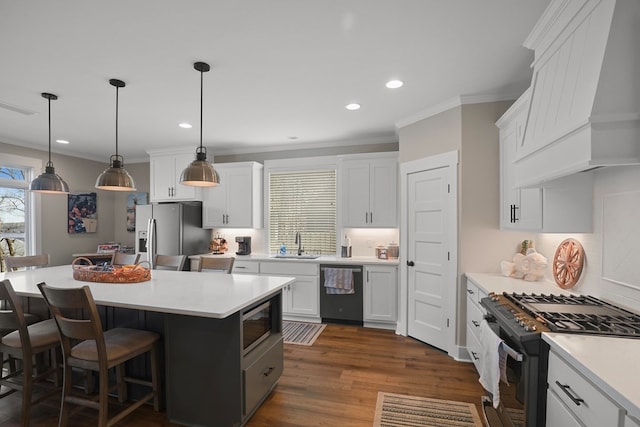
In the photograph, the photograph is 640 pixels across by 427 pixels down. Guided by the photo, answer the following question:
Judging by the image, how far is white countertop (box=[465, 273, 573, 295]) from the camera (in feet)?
7.74

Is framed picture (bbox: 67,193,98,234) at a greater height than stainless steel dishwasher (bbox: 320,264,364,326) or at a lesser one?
greater

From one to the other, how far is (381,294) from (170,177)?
391 centimetres

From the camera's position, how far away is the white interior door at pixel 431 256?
3.23 meters

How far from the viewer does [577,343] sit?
1327mm

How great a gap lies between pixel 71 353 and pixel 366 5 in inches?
109

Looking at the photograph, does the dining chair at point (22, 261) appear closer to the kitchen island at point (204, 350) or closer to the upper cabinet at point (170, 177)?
the kitchen island at point (204, 350)

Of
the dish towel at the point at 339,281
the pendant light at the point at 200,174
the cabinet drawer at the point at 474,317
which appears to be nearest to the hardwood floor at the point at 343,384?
the cabinet drawer at the point at 474,317

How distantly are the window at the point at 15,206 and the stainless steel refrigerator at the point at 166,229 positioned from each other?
1.64 m

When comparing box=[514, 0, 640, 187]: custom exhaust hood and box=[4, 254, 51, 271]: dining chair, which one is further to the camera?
box=[4, 254, 51, 271]: dining chair

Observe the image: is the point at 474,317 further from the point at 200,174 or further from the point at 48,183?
the point at 48,183

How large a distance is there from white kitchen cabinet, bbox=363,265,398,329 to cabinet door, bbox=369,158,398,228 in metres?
0.67

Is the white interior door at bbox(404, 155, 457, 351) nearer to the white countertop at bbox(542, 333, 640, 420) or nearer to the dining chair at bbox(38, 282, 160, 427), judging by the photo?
the white countertop at bbox(542, 333, 640, 420)

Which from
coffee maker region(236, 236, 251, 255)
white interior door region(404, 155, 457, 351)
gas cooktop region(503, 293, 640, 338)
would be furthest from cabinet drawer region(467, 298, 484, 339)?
coffee maker region(236, 236, 251, 255)

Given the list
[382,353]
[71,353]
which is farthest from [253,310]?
[382,353]
